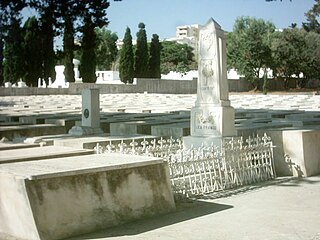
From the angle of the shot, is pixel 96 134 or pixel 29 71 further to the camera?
pixel 29 71

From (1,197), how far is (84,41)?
13.2 meters

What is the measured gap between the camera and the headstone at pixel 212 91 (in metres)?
9.82

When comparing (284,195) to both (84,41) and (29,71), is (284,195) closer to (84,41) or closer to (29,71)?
(84,41)

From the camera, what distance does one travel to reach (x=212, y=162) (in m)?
8.35

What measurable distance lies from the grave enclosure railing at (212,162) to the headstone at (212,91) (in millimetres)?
394

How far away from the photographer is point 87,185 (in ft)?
19.9

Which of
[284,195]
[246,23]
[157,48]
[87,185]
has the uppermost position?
[246,23]

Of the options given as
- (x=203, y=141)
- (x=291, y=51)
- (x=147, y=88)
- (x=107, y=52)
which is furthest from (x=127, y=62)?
(x=203, y=141)

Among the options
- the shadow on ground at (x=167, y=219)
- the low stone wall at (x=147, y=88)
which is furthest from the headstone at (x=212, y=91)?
the low stone wall at (x=147, y=88)

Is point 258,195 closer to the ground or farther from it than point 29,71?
closer to the ground

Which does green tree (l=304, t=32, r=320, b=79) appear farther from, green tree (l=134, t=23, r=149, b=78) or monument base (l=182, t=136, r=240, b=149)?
monument base (l=182, t=136, r=240, b=149)

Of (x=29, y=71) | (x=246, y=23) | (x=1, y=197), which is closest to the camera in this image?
(x=1, y=197)

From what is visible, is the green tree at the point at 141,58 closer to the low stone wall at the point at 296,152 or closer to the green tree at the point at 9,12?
the green tree at the point at 9,12

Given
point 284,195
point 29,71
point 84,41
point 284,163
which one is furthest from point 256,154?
point 29,71
